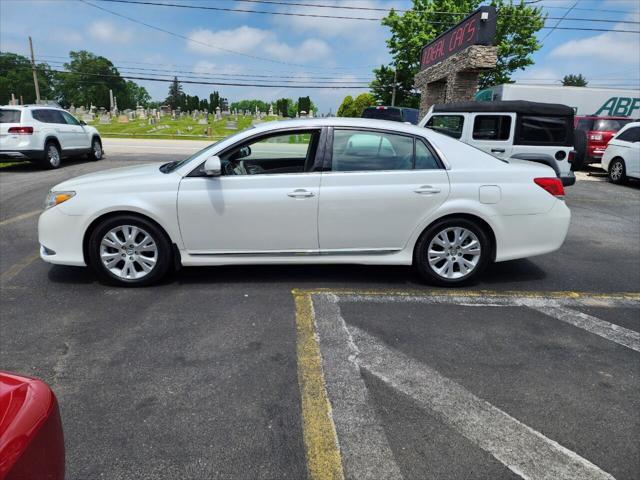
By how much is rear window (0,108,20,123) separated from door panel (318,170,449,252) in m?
10.5

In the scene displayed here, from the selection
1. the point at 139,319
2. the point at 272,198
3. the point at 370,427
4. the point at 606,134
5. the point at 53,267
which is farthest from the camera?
the point at 606,134

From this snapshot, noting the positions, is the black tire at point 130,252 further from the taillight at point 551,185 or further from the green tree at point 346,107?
the green tree at point 346,107

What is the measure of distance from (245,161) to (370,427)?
322 cm

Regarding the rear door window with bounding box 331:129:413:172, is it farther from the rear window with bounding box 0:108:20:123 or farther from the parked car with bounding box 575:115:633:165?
the parked car with bounding box 575:115:633:165

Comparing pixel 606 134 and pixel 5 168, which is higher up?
pixel 606 134

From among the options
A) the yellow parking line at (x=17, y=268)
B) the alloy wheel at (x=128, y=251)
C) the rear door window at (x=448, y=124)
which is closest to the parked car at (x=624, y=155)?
the rear door window at (x=448, y=124)

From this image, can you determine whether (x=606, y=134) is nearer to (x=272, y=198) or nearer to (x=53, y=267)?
(x=272, y=198)

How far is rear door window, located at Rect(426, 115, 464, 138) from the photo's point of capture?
370 inches

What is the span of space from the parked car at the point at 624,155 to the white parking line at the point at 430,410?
38.7ft

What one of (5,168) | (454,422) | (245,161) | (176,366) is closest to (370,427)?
(454,422)

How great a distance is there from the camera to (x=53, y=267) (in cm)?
468

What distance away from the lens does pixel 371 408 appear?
2.51m

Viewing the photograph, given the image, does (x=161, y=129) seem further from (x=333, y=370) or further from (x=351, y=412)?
(x=351, y=412)

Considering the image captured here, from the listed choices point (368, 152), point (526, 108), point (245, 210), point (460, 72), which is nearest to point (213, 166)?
point (245, 210)
